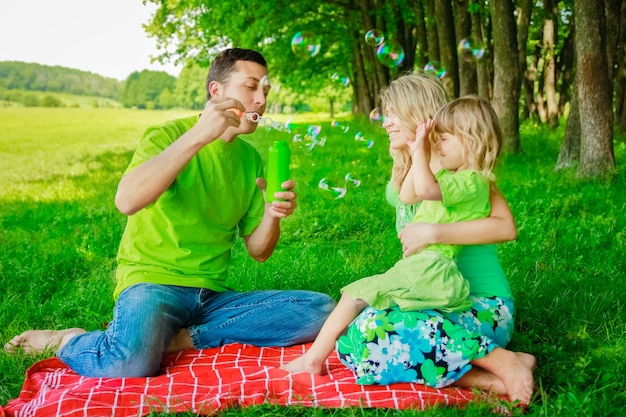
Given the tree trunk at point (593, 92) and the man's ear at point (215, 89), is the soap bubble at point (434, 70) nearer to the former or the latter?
the man's ear at point (215, 89)

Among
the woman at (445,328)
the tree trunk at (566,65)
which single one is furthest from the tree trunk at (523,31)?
the woman at (445,328)

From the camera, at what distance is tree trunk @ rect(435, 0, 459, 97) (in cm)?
1003

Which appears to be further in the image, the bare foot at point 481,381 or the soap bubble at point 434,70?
the soap bubble at point 434,70

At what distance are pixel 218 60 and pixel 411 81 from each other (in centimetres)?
89

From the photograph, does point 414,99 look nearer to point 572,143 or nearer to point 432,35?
point 572,143

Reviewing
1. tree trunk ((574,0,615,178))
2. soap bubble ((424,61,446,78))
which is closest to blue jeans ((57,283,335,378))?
soap bubble ((424,61,446,78))

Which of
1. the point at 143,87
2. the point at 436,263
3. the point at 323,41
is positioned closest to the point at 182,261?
the point at 436,263

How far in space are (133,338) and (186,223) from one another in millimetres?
581

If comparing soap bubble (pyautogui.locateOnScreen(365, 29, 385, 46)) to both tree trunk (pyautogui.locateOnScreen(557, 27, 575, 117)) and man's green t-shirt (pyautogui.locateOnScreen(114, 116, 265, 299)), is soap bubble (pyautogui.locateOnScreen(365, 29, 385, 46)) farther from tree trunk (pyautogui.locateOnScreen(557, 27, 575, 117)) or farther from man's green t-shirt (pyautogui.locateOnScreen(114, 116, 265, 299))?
tree trunk (pyautogui.locateOnScreen(557, 27, 575, 117))

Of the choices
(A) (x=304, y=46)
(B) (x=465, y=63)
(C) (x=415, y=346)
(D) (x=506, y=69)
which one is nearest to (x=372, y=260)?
(A) (x=304, y=46)

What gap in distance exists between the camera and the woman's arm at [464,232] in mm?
2850

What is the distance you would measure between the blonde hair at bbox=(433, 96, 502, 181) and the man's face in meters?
0.81

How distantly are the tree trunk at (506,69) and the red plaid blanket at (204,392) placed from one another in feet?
21.3

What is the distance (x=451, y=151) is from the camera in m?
2.95
